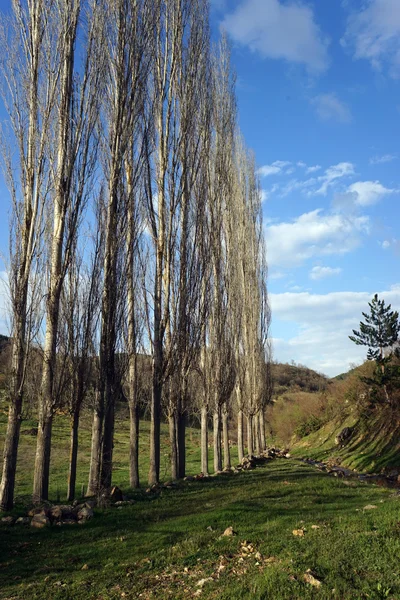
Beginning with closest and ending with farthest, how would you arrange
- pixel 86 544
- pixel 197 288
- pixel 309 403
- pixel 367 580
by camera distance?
pixel 367 580
pixel 86 544
pixel 197 288
pixel 309 403

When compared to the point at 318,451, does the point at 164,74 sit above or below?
above

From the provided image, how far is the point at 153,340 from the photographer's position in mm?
12781

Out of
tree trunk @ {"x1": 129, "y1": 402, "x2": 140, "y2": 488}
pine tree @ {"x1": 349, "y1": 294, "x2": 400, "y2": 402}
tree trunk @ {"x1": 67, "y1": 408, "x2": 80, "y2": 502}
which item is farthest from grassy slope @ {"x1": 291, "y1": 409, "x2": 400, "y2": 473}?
tree trunk @ {"x1": 67, "y1": 408, "x2": 80, "y2": 502}

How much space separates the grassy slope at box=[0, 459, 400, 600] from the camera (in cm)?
470

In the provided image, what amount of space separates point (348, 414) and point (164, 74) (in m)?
Answer: 23.5

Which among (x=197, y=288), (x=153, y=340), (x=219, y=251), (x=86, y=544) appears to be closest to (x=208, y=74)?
(x=219, y=251)

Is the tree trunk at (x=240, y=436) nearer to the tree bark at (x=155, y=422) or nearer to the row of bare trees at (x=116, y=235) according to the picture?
the row of bare trees at (x=116, y=235)

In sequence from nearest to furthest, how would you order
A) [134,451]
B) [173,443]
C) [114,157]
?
1. [114,157]
2. [134,451]
3. [173,443]

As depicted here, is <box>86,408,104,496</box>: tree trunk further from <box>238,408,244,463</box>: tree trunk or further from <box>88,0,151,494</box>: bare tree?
<box>238,408,244,463</box>: tree trunk

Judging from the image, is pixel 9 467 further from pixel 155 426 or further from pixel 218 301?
pixel 218 301

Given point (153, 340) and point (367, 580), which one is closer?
Answer: point (367, 580)

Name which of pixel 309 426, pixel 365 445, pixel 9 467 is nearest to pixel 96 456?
pixel 9 467

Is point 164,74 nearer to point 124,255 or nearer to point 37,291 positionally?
point 124,255

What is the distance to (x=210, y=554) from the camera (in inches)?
230
